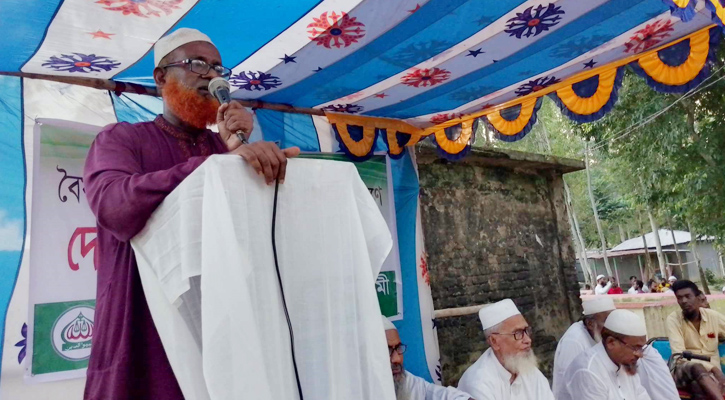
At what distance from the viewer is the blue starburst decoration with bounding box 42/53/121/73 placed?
254 centimetres

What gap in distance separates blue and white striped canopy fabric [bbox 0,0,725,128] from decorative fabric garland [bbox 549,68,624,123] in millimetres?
114

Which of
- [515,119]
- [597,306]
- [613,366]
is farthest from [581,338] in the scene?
[515,119]

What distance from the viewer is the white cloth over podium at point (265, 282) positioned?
1114mm

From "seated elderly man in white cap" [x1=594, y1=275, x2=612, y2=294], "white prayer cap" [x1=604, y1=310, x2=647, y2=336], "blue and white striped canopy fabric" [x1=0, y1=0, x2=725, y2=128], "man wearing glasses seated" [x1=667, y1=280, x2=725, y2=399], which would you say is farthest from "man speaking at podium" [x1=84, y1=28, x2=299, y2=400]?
"seated elderly man in white cap" [x1=594, y1=275, x2=612, y2=294]

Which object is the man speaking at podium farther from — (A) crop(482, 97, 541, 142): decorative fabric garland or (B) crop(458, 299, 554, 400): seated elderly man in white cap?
(A) crop(482, 97, 541, 142): decorative fabric garland

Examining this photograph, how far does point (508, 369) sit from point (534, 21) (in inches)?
85.8

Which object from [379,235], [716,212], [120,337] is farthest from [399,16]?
[716,212]

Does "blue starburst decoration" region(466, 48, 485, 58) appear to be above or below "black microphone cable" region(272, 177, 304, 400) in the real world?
above

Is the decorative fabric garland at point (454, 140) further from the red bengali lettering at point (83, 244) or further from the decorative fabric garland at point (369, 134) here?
the red bengali lettering at point (83, 244)

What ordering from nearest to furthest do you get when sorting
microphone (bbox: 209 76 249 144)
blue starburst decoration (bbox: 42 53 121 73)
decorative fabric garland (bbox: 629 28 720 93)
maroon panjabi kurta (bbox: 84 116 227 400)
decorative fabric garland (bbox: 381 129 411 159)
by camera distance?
maroon panjabi kurta (bbox: 84 116 227 400), microphone (bbox: 209 76 249 144), blue starburst decoration (bbox: 42 53 121 73), decorative fabric garland (bbox: 629 28 720 93), decorative fabric garland (bbox: 381 129 411 159)

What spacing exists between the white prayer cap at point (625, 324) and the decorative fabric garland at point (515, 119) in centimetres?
146

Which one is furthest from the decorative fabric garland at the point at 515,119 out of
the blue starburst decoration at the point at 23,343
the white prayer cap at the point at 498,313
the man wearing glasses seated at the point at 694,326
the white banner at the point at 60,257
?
the blue starburst decoration at the point at 23,343

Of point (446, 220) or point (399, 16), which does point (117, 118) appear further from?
point (446, 220)

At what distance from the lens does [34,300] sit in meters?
2.66
